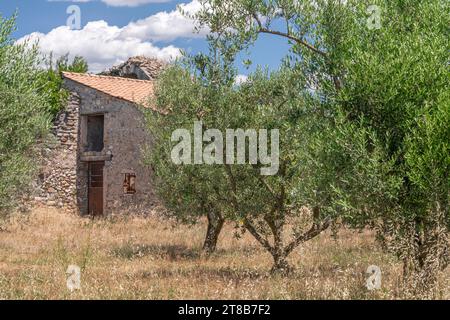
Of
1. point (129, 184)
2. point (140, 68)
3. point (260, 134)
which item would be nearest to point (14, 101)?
point (260, 134)

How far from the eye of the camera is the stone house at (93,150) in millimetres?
28203

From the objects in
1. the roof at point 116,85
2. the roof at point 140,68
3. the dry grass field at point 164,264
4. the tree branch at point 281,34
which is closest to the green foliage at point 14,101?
the dry grass field at point 164,264

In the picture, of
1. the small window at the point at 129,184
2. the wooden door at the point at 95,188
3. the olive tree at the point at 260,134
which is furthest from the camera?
the wooden door at the point at 95,188

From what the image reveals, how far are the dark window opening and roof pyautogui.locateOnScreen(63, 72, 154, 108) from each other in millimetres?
1806

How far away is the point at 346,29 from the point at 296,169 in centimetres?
368

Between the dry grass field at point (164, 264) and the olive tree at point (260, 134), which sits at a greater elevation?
the olive tree at point (260, 134)

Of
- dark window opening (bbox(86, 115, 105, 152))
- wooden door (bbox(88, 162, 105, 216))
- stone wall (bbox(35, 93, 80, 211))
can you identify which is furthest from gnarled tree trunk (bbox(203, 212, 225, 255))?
stone wall (bbox(35, 93, 80, 211))

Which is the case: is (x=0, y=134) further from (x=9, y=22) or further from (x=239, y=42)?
(x=239, y=42)

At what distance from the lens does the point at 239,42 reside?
12289 mm

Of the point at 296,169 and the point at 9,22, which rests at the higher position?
the point at 9,22

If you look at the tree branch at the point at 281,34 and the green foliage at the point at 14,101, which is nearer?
the tree branch at the point at 281,34

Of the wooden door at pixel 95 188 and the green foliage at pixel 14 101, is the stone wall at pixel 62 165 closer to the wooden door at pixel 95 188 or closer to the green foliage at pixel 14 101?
the wooden door at pixel 95 188
